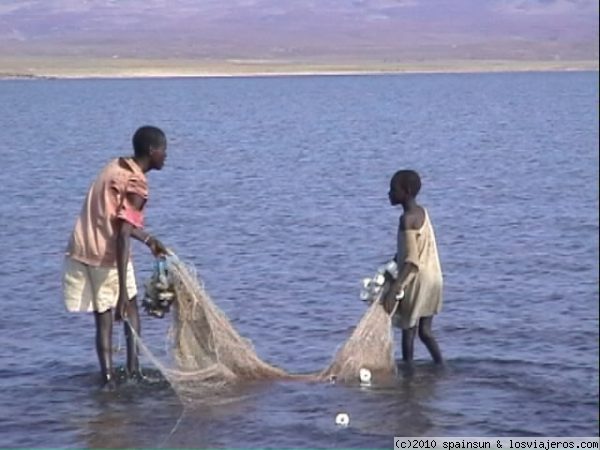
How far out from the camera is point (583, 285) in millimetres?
14578

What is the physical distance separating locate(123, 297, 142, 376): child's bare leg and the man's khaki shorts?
160mm

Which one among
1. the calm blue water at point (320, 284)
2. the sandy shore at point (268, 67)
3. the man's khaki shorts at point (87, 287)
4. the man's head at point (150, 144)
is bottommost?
the sandy shore at point (268, 67)

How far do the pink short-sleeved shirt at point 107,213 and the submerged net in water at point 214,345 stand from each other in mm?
660

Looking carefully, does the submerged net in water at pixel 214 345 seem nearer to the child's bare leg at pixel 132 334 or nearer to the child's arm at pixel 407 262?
the child's bare leg at pixel 132 334

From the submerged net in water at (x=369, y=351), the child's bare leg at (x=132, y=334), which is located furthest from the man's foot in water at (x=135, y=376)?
the submerged net in water at (x=369, y=351)

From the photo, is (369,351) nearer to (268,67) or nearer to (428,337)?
(428,337)

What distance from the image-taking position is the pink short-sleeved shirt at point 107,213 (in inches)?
359

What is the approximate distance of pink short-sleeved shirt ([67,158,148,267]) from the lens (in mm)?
9117

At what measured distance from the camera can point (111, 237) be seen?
30.2 ft

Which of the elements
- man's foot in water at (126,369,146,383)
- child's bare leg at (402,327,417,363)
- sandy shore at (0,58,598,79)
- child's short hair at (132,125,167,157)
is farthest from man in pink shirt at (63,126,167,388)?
sandy shore at (0,58,598,79)

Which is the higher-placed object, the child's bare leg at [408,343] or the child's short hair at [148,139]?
the child's short hair at [148,139]

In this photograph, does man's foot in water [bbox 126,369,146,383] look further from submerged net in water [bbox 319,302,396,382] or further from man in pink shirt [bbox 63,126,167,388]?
submerged net in water [bbox 319,302,396,382]

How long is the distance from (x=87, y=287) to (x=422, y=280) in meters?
2.23

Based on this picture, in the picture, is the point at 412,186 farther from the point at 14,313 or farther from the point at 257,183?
the point at 257,183
